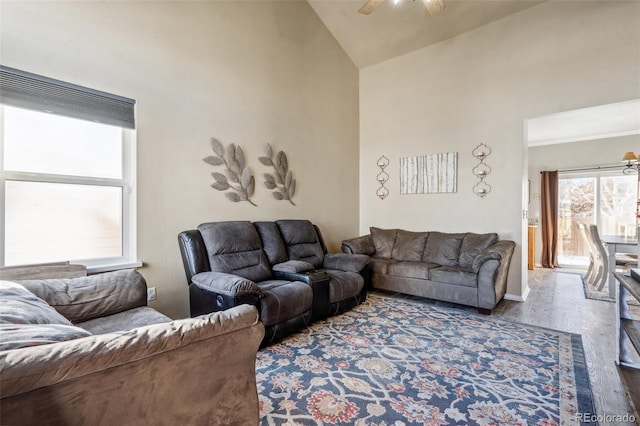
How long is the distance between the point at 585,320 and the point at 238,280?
3.68 meters

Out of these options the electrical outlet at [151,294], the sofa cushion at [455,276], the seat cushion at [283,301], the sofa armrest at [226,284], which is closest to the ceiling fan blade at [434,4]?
the sofa cushion at [455,276]

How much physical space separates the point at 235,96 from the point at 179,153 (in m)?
1.05

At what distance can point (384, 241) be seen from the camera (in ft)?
15.7

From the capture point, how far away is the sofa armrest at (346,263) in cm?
363

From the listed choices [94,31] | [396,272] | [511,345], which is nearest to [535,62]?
[396,272]

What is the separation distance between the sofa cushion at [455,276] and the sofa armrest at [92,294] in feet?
10.4

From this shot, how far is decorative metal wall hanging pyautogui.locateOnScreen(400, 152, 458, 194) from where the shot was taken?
4.52 meters

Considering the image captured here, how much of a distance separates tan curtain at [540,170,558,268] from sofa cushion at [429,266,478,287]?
4.00m

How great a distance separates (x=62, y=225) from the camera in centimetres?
245

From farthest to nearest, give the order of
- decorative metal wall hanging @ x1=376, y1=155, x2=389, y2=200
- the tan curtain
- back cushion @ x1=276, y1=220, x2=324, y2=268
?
1. the tan curtain
2. decorative metal wall hanging @ x1=376, y1=155, x2=389, y2=200
3. back cushion @ x1=276, y1=220, x2=324, y2=268

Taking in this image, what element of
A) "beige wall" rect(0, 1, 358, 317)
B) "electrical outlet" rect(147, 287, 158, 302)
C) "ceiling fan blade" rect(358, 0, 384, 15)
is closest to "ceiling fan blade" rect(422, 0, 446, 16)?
"ceiling fan blade" rect(358, 0, 384, 15)

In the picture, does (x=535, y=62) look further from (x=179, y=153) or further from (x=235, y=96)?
(x=179, y=153)

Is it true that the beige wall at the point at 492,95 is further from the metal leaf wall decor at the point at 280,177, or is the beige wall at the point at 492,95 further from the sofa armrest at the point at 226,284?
the sofa armrest at the point at 226,284

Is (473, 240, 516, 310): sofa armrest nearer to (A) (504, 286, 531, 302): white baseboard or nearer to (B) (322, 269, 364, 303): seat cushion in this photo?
(A) (504, 286, 531, 302): white baseboard
